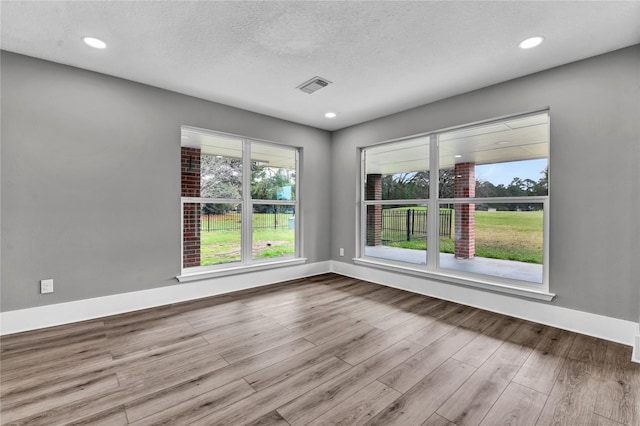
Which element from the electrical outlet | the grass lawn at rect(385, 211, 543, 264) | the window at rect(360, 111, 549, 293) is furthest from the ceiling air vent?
the electrical outlet

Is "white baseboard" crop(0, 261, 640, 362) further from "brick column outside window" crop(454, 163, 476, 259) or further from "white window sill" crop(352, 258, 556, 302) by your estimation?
"brick column outside window" crop(454, 163, 476, 259)

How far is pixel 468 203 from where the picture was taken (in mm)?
3553

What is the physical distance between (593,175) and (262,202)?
3851 mm

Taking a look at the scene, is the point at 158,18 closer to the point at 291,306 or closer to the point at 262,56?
the point at 262,56

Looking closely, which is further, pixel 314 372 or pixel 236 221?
pixel 236 221

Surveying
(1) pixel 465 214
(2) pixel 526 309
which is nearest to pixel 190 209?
(1) pixel 465 214

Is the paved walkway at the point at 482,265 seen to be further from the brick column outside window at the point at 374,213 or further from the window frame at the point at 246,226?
the window frame at the point at 246,226

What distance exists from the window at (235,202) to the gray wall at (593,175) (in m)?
3.19

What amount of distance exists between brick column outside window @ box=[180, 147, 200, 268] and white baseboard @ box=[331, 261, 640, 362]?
8.82ft

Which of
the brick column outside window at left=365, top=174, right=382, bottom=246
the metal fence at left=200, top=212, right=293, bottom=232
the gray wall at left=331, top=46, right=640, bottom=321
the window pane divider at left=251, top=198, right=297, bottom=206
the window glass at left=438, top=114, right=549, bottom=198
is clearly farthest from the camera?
the brick column outside window at left=365, top=174, right=382, bottom=246

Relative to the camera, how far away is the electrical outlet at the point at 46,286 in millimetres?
2688

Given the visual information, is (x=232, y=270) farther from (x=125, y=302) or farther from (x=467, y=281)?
(x=467, y=281)

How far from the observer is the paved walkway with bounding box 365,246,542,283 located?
3.07 meters

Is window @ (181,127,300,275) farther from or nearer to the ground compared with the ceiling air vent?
nearer to the ground
